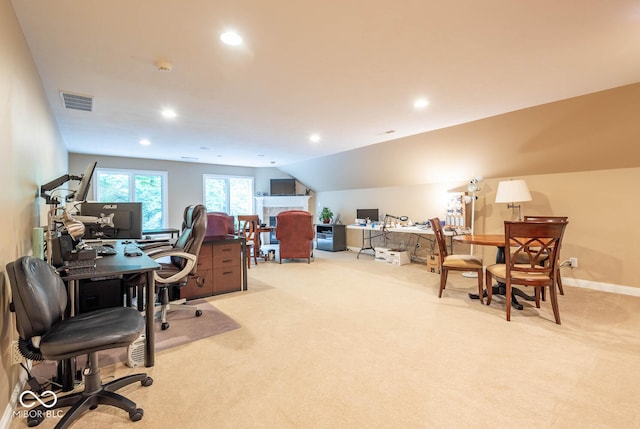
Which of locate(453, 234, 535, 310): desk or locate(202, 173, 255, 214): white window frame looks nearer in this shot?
locate(453, 234, 535, 310): desk

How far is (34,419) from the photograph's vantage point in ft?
5.20

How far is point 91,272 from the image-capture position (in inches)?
72.4

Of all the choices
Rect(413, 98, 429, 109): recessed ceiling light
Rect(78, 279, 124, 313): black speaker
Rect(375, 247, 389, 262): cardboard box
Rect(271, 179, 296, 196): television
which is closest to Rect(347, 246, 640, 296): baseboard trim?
Rect(375, 247, 389, 262): cardboard box

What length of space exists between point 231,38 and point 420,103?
2.31 m

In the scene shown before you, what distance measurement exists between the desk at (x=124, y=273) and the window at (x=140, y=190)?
541 cm

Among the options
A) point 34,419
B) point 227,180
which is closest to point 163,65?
point 34,419

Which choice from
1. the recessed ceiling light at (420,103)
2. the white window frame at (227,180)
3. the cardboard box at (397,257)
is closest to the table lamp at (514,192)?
the recessed ceiling light at (420,103)

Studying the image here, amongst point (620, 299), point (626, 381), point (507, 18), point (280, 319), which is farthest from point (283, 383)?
point (620, 299)

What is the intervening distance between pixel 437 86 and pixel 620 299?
136 inches

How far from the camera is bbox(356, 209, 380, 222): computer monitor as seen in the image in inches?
283

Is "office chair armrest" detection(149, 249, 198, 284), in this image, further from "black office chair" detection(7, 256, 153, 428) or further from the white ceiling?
the white ceiling

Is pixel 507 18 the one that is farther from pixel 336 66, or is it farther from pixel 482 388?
pixel 482 388

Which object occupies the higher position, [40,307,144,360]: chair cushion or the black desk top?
the black desk top

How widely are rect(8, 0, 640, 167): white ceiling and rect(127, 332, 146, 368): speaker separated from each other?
7.39 feet
